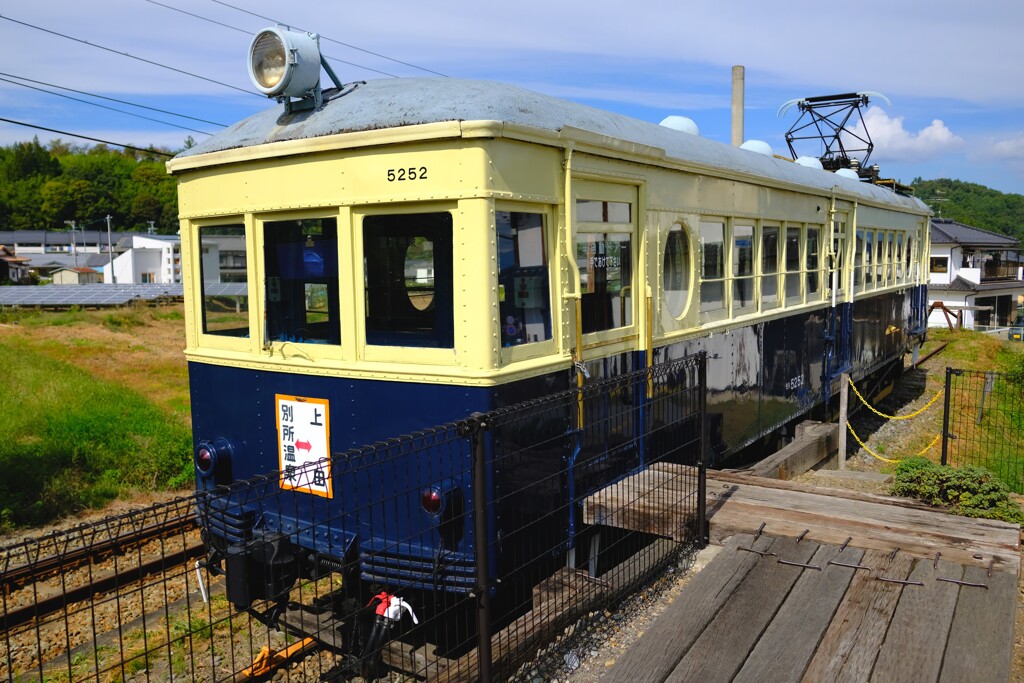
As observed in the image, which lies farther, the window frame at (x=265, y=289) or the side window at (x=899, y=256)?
the side window at (x=899, y=256)

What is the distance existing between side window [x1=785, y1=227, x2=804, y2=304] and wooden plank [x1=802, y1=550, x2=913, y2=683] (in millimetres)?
4311

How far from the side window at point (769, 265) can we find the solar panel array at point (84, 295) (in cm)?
2801

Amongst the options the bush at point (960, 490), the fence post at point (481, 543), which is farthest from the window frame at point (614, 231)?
the bush at point (960, 490)

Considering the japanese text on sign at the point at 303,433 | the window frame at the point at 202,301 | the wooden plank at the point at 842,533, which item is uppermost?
the window frame at the point at 202,301

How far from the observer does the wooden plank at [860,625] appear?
328 centimetres

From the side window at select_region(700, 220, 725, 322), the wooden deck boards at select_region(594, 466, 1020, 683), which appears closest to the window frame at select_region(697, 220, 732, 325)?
the side window at select_region(700, 220, 725, 322)

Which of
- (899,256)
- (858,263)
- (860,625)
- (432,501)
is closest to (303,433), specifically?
(432,501)

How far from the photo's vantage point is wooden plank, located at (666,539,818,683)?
10.9ft

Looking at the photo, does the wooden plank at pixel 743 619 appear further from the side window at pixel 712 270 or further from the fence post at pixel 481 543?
the side window at pixel 712 270

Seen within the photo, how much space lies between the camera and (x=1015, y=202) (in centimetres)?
9638

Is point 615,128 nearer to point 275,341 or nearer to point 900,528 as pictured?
point 275,341

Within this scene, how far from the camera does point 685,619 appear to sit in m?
3.71

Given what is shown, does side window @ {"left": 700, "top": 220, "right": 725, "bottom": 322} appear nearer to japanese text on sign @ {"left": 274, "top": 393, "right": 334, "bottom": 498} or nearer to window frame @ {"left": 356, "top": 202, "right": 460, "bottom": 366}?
window frame @ {"left": 356, "top": 202, "right": 460, "bottom": 366}

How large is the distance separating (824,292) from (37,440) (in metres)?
9.45
